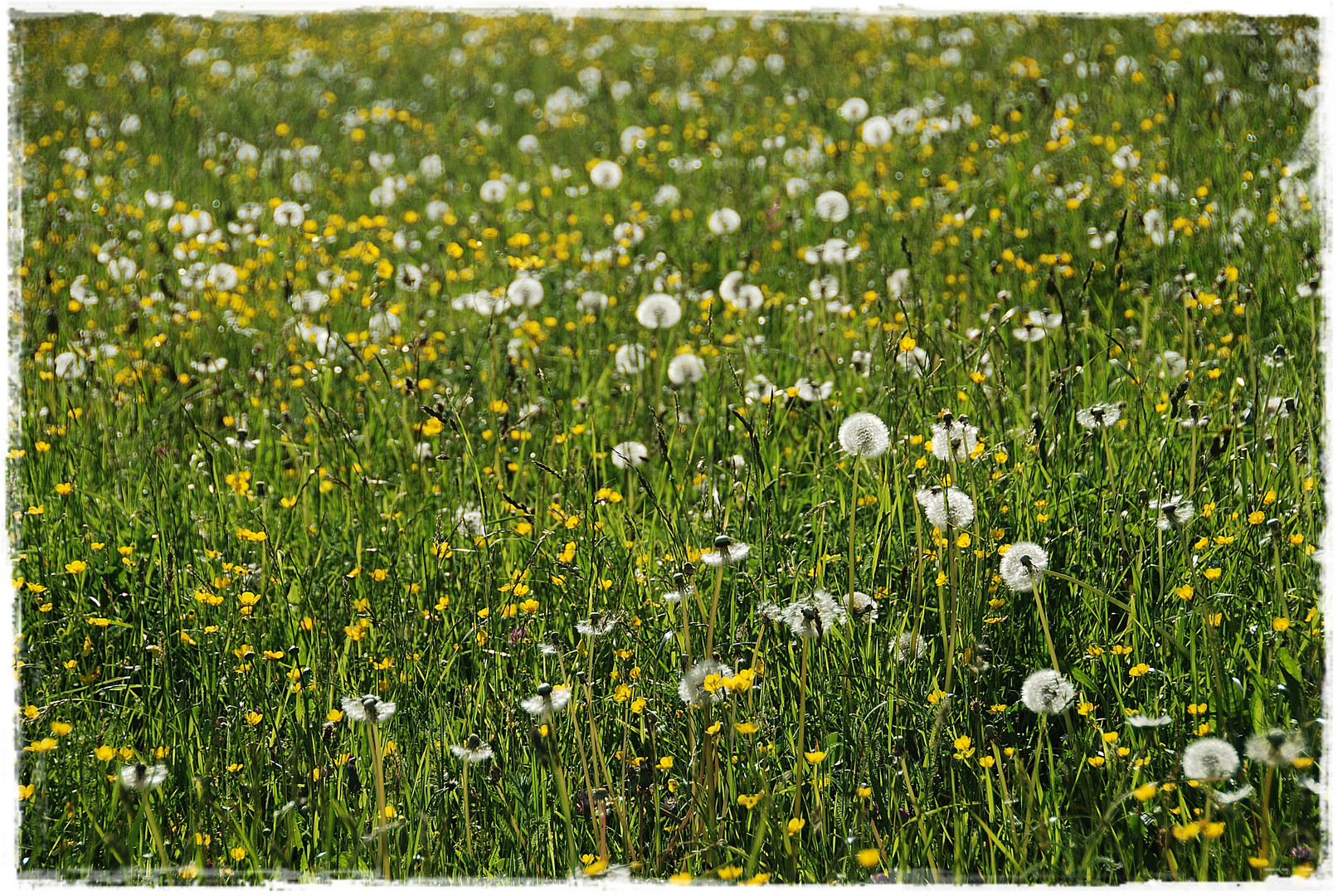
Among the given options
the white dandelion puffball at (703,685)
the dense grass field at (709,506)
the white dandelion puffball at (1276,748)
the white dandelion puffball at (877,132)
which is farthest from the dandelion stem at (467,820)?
the white dandelion puffball at (877,132)

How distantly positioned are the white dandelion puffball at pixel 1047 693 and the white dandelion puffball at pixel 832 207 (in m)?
2.79

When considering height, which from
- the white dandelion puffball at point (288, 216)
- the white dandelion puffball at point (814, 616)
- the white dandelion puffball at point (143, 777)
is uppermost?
the white dandelion puffball at point (288, 216)

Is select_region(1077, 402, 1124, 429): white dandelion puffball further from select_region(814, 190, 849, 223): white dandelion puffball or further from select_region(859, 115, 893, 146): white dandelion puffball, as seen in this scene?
select_region(859, 115, 893, 146): white dandelion puffball

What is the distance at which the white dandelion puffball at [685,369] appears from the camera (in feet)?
9.98

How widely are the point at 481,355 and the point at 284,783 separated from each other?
6.51 ft

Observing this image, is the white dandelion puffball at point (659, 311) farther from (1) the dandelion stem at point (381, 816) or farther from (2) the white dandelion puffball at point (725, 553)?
(1) the dandelion stem at point (381, 816)

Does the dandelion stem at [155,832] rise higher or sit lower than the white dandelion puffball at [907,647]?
lower

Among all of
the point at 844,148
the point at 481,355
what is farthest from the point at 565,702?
the point at 844,148

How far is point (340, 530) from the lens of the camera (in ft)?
8.57

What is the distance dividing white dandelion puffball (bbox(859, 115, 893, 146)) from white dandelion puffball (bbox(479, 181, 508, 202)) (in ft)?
5.71

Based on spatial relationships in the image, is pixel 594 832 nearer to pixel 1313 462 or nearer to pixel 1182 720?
pixel 1182 720

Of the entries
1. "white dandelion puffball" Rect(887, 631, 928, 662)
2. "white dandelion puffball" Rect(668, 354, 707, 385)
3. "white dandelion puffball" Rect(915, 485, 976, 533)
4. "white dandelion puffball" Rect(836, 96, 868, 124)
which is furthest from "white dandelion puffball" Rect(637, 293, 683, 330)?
"white dandelion puffball" Rect(836, 96, 868, 124)

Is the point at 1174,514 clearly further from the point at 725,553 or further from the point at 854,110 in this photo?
the point at 854,110

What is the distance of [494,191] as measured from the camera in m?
4.95
